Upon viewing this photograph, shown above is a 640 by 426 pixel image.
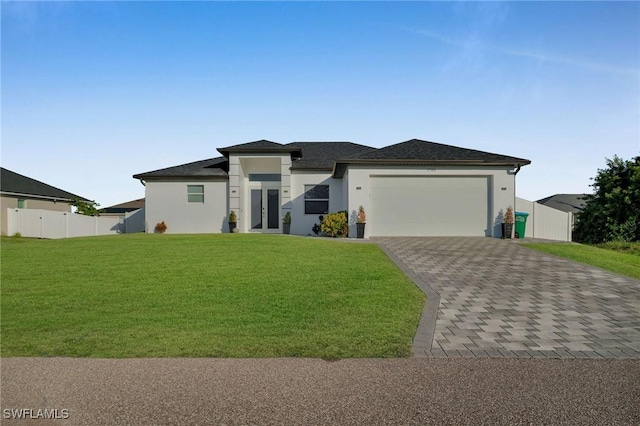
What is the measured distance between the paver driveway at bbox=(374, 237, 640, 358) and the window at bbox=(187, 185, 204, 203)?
13466mm

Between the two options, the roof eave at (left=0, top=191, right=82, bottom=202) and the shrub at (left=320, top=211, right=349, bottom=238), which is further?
the roof eave at (left=0, top=191, right=82, bottom=202)

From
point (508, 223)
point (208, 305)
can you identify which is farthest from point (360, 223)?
point (208, 305)

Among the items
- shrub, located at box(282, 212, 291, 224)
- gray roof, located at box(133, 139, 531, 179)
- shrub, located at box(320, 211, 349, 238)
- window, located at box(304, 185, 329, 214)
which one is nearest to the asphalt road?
shrub, located at box(320, 211, 349, 238)

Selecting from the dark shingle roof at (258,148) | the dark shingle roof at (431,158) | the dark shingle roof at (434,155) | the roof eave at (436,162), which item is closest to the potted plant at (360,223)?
the roof eave at (436,162)

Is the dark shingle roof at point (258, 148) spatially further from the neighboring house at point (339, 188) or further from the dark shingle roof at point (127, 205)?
the dark shingle roof at point (127, 205)

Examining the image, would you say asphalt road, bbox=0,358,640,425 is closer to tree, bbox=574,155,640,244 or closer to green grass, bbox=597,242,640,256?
green grass, bbox=597,242,640,256

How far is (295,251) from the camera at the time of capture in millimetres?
12336

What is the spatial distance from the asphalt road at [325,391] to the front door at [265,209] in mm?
17399

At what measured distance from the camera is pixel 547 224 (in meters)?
18.5

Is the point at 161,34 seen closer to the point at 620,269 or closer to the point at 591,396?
the point at 591,396

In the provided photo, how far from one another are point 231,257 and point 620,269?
36.9 feet

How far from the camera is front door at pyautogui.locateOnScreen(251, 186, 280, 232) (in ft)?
70.4

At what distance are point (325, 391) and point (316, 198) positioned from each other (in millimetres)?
17812

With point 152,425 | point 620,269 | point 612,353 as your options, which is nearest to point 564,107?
point 620,269
